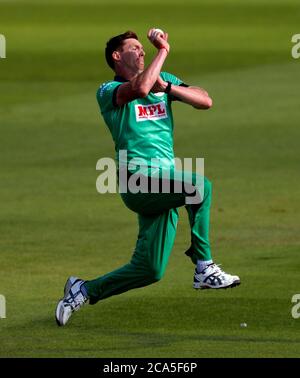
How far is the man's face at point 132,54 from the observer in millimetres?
12516

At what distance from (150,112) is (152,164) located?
46cm

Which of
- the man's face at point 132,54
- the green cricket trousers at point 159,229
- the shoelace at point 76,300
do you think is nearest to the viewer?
the green cricket trousers at point 159,229

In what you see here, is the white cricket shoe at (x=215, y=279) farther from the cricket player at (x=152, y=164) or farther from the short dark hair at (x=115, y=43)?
the short dark hair at (x=115, y=43)

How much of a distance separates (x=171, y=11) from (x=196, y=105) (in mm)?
42057

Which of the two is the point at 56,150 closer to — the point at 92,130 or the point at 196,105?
the point at 92,130

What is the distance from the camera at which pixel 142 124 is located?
1241 centimetres

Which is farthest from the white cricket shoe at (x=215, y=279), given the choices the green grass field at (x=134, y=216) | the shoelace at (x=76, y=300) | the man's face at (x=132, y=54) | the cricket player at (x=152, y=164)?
the man's face at (x=132, y=54)

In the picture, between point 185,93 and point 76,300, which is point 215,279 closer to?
point 76,300

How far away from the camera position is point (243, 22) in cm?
5041

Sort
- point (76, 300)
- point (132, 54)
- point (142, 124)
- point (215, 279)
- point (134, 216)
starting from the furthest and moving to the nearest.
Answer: point (134, 216) < point (76, 300) < point (132, 54) < point (142, 124) < point (215, 279)

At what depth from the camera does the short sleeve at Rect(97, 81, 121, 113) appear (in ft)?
40.6

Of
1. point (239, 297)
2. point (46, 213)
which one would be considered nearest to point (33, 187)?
point (46, 213)

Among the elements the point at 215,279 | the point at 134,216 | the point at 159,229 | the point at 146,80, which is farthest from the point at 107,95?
the point at 134,216

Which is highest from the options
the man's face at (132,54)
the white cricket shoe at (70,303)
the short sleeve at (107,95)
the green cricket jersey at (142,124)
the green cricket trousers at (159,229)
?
the man's face at (132,54)
